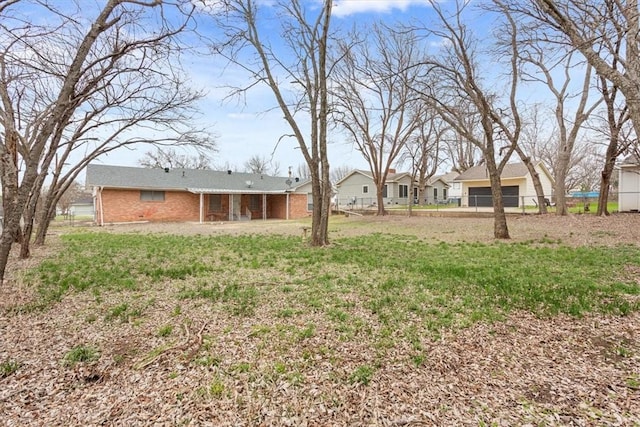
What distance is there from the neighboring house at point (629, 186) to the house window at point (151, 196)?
24967 mm

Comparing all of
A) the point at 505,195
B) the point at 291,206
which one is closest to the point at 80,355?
the point at 291,206

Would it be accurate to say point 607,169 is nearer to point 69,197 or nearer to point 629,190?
point 629,190

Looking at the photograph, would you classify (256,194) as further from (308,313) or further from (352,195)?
(308,313)

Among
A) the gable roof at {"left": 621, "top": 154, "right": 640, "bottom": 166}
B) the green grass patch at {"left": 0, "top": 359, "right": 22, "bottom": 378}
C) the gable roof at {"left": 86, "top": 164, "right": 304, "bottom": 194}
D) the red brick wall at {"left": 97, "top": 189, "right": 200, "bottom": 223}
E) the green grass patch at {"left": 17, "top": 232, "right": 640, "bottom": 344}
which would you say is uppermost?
the gable roof at {"left": 621, "top": 154, "right": 640, "bottom": 166}

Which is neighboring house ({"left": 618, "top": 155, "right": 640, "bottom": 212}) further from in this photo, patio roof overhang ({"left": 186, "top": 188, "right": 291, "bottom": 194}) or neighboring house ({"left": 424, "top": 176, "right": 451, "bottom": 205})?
patio roof overhang ({"left": 186, "top": 188, "right": 291, "bottom": 194})

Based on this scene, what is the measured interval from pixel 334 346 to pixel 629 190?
2080cm

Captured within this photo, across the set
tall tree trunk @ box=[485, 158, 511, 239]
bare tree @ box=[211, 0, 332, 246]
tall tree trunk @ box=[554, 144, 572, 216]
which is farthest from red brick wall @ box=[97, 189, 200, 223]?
tall tree trunk @ box=[554, 144, 572, 216]

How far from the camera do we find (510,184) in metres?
25.5

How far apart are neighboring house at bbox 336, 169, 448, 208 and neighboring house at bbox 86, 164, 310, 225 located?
813 centimetres

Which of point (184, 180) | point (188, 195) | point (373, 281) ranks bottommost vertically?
point (373, 281)

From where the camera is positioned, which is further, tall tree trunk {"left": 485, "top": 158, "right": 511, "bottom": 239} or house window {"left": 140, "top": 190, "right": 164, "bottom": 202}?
house window {"left": 140, "top": 190, "right": 164, "bottom": 202}

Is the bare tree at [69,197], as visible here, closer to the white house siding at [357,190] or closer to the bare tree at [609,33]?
the white house siding at [357,190]

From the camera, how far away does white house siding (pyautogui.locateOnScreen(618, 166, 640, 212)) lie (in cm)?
1644

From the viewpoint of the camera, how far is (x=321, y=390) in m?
2.49
